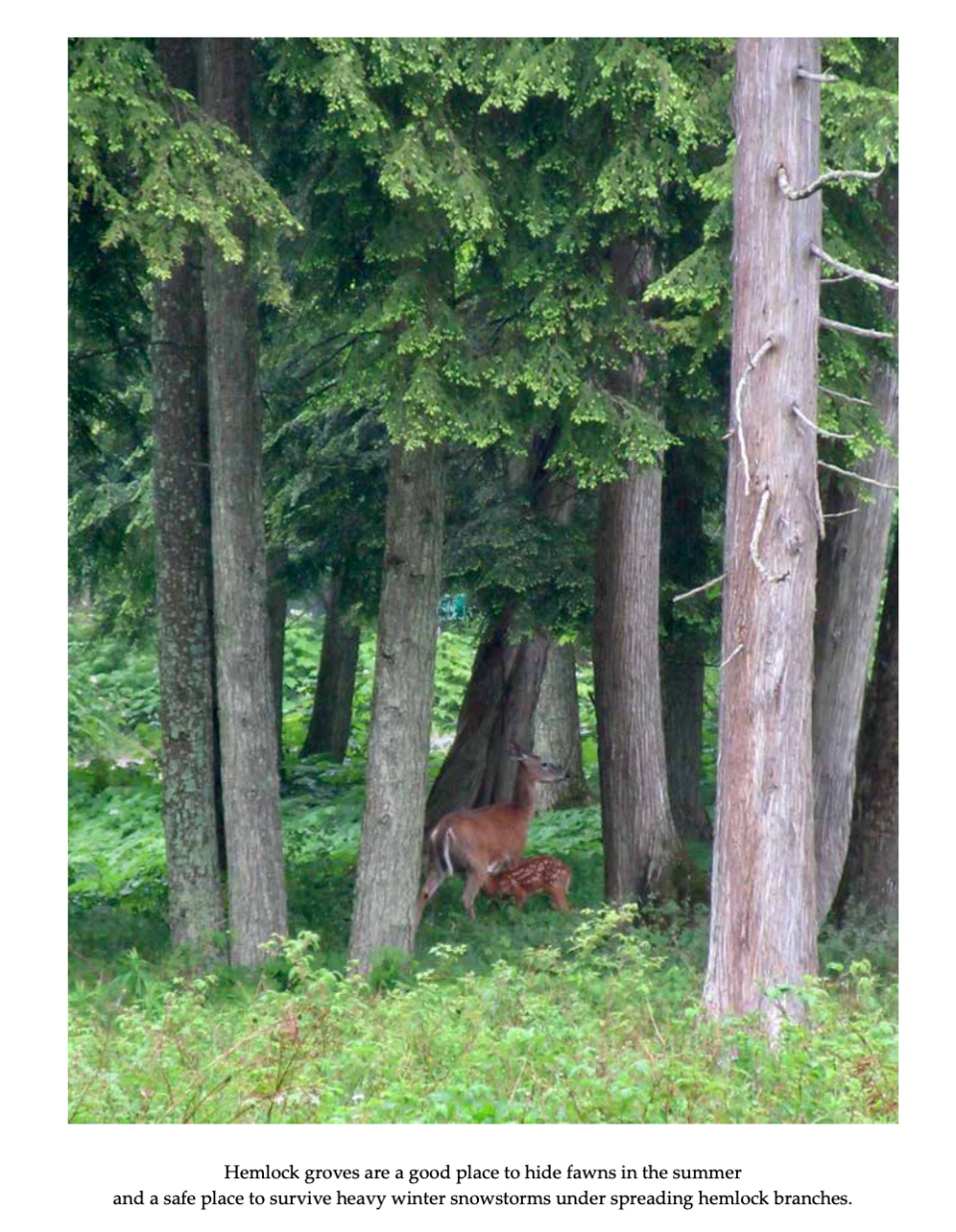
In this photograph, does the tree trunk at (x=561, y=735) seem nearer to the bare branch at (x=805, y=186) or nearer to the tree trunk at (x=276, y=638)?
the tree trunk at (x=276, y=638)

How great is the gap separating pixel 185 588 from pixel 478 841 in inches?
166

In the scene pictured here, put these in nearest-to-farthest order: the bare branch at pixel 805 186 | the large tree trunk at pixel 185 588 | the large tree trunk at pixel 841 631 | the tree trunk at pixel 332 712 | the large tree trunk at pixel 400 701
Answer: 1. the bare branch at pixel 805 186
2. the large tree trunk at pixel 400 701
3. the large tree trunk at pixel 185 588
4. the large tree trunk at pixel 841 631
5. the tree trunk at pixel 332 712

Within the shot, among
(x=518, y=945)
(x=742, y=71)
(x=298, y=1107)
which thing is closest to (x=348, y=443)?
(x=518, y=945)

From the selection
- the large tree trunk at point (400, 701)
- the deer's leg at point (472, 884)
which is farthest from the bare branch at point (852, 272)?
the deer's leg at point (472, 884)

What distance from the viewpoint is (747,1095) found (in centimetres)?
722

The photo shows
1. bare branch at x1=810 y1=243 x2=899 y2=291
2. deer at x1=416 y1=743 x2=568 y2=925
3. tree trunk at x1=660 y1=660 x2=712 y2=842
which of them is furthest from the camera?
tree trunk at x1=660 y1=660 x2=712 y2=842

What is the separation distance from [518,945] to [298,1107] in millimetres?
6117

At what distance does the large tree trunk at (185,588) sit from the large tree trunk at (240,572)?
484 millimetres

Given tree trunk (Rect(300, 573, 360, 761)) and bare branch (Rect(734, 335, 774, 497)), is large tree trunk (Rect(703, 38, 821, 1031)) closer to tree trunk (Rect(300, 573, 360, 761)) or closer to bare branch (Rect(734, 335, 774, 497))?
bare branch (Rect(734, 335, 774, 497))

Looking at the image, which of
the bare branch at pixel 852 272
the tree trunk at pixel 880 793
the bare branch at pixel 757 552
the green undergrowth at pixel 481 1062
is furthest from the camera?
the tree trunk at pixel 880 793

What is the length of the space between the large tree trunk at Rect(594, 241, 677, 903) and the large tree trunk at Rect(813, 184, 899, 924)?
4.42 ft

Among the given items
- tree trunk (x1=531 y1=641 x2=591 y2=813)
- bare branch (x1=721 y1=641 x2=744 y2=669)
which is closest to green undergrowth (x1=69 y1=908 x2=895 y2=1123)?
bare branch (x1=721 y1=641 x2=744 y2=669)

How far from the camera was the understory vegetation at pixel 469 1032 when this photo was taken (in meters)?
7.09

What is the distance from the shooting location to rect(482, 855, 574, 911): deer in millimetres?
14625
